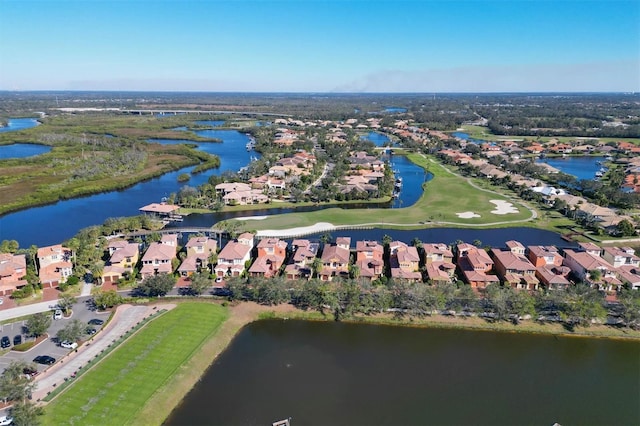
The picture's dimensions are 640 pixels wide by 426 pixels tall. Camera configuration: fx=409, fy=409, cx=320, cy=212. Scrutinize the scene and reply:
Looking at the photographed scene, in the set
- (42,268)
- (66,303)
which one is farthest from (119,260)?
(66,303)

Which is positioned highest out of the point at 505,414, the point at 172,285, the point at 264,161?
the point at 264,161

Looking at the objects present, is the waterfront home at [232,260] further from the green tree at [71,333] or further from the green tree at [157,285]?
the green tree at [71,333]

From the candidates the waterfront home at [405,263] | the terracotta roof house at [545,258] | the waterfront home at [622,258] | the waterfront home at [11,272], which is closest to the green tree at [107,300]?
the waterfront home at [11,272]

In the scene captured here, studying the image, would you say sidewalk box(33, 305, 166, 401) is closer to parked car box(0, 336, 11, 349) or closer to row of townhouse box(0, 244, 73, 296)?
parked car box(0, 336, 11, 349)

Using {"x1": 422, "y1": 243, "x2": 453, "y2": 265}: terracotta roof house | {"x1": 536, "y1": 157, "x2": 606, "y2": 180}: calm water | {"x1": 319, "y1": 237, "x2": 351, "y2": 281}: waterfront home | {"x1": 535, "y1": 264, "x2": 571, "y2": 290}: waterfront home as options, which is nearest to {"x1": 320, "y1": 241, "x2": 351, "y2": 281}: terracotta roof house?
{"x1": 319, "y1": 237, "x2": 351, "y2": 281}: waterfront home

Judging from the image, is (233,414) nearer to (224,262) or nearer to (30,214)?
(224,262)

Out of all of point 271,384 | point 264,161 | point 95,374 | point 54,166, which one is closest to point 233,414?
point 271,384
